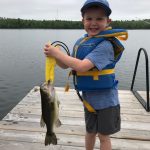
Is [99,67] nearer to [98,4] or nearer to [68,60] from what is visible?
[68,60]

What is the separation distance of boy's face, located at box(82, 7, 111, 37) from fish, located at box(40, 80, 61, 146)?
812mm

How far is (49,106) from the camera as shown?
2.97m

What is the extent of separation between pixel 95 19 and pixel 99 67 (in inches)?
19.5

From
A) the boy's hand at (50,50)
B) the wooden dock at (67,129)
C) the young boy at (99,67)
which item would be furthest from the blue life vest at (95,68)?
the wooden dock at (67,129)

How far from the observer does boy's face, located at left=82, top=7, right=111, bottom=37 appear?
3.31 meters

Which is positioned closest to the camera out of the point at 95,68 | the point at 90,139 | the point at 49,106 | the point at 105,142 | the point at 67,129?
the point at 49,106

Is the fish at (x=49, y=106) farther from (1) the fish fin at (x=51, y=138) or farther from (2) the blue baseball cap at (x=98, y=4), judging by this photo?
(2) the blue baseball cap at (x=98, y=4)

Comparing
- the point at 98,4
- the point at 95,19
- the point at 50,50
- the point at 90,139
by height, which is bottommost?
the point at 90,139

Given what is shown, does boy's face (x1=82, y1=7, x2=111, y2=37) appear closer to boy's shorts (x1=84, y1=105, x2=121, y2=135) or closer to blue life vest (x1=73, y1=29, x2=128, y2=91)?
blue life vest (x1=73, y1=29, x2=128, y2=91)

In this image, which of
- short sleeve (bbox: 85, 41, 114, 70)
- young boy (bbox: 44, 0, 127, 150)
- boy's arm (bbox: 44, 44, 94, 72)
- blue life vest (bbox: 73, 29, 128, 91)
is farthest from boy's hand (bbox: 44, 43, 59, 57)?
blue life vest (bbox: 73, 29, 128, 91)

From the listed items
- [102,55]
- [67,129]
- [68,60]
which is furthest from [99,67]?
[67,129]

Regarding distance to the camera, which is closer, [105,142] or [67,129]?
[105,142]

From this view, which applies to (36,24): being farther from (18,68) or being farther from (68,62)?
(68,62)

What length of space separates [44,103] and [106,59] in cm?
77
